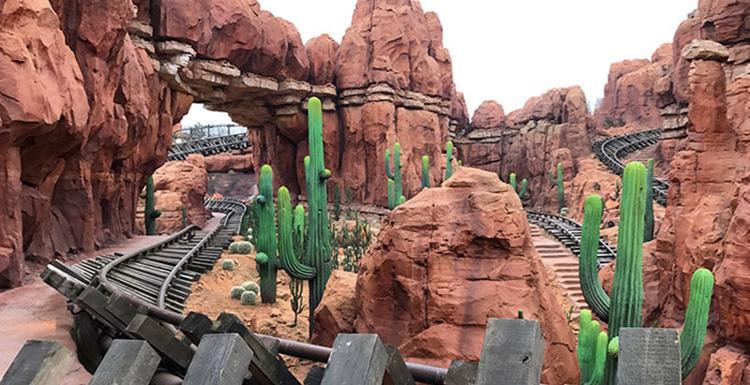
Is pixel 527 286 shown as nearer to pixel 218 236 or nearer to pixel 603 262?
pixel 603 262

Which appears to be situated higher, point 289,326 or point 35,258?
point 35,258

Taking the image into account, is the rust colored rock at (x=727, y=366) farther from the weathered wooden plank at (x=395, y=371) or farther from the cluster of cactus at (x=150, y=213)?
the cluster of cactus at (x=150, y=213)

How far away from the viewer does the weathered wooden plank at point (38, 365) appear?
1.46 metres

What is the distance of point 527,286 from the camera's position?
591 cm

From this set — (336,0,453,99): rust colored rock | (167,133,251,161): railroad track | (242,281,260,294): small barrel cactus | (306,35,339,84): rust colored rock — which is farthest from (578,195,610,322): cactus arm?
(167,133,251,161): railroad track

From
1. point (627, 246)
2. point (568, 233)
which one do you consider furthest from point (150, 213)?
point (627, 246)

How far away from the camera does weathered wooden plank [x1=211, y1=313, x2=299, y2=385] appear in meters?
1.66

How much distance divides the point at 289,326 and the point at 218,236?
7723mm

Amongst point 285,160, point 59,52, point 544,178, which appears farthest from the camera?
point 544,178

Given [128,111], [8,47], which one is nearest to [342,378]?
[8,47]

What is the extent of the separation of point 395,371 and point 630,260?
5339mm

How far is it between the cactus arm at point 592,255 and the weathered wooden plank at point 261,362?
A: 5038 mm

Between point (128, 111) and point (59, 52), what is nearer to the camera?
point (59, 52)

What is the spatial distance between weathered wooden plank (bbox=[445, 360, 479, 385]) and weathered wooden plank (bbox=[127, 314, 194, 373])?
0.93 metres
